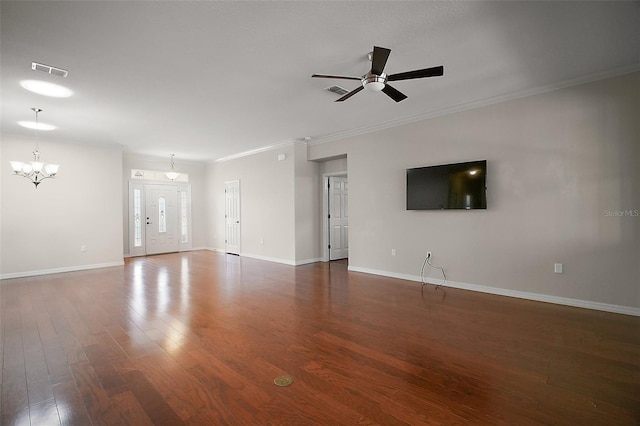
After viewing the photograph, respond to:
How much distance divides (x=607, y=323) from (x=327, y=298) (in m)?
3.18

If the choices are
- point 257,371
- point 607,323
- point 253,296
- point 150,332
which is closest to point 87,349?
point 150,332

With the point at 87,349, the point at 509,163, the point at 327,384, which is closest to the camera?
the point at 327,384

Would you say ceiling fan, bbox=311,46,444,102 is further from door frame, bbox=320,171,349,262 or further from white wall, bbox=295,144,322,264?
door frame, bbox=320,171,349,262

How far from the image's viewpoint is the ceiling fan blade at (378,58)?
8.04 ft

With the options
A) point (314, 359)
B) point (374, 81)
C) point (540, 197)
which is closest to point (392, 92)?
point (374, 81)

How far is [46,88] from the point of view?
3762mm

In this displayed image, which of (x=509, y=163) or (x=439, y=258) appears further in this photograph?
(x=439, y=258)

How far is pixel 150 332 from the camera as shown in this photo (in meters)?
3.14

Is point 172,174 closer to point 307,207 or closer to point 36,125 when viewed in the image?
point 36,125

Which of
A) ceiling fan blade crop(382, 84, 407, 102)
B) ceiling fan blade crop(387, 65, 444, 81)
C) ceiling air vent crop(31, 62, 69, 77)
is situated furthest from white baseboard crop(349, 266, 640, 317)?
ceiling air vent crop(31, 62, 69, 77)

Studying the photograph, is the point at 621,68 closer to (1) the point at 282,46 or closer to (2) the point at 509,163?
(2) the point at 509,163

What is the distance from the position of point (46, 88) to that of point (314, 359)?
457cm

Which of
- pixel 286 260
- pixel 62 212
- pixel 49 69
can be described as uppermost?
pixel 49 69

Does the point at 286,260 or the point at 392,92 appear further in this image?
the point at 286,260
